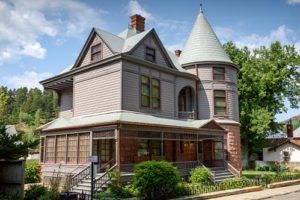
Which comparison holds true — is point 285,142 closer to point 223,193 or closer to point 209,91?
point 209,91

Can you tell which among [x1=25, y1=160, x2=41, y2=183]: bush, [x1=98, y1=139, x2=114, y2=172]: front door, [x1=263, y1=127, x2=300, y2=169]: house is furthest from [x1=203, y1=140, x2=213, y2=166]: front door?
[x1=263, y1=127, x2=300, y2=169]: house

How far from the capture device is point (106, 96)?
23484 millimetres

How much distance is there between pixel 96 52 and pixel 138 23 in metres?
6.27

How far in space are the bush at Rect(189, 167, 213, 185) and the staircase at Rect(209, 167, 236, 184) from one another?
72 cm

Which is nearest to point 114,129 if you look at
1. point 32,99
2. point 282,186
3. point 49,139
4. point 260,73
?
point 49,139

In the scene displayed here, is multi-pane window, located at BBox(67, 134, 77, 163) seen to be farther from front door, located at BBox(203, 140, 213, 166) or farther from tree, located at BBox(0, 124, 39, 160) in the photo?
front door, located at BBox(203, 140, 213, 166)

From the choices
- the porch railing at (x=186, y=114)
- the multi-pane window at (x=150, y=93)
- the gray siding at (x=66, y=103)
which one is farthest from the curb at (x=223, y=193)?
the gray siding at (x=66, y=103)

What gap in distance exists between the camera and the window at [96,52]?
24.9 m

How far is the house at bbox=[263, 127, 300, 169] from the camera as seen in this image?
4359 cm

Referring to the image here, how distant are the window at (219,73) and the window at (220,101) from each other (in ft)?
3.83

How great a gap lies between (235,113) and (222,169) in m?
5.92

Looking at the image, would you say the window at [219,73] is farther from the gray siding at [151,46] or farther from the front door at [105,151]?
the front door at [105,151]

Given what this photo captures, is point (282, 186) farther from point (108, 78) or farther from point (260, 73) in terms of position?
point (260, 73)

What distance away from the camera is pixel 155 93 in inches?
1000
